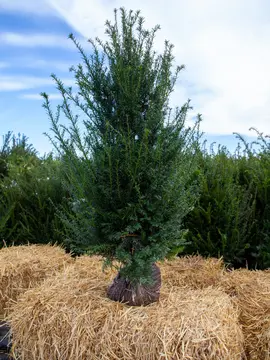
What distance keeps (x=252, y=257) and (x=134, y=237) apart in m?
2.40

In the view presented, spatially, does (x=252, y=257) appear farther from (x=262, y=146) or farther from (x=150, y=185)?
(x=150, y=185)

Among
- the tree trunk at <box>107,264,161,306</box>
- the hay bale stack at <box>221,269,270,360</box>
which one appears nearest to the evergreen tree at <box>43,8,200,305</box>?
the tree trunk at <box>107,264,161,306</box>

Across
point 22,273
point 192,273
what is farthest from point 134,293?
point 22,273

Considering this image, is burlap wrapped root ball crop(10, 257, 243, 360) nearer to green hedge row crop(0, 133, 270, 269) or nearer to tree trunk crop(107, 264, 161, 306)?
tree trunk crop(107, 264, 161, 306)

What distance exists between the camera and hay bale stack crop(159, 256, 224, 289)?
3754mm

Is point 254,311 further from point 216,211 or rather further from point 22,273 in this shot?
point 22,273

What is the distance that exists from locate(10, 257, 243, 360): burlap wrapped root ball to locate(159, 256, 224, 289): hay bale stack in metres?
0.30

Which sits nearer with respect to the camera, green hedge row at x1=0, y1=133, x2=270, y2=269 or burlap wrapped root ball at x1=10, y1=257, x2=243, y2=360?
burlap wrapped root ball at x1=10, y1=257, x2=243, y2=360

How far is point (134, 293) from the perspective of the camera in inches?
125

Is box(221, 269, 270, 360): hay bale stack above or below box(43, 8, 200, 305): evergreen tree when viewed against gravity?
below

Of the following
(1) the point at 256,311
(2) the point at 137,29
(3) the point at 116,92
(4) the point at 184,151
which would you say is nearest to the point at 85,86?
(3) the point at 116,92

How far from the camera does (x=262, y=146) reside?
17.2 ft

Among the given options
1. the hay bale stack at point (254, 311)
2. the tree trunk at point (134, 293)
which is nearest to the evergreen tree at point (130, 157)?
the tree trunk at point (134, 293)

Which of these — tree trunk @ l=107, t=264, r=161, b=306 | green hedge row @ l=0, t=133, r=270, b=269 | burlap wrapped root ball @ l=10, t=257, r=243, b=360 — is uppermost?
green hedge row @ l=0, t=133, r=270, b=269
